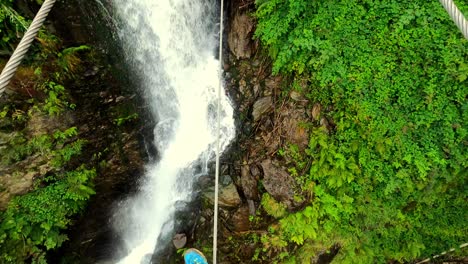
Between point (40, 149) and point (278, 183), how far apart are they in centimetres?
415

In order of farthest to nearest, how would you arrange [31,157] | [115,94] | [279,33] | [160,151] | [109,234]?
[160,151] → [109,234] → [115,94] → [279,33] → [31,157]

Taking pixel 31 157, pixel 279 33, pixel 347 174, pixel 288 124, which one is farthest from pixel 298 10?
pixel 31 157

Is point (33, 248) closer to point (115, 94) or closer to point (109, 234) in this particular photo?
point (109, 234)

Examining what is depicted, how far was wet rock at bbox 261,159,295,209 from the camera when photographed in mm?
5410

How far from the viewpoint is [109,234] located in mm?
5809

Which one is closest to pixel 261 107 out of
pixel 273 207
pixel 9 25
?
pixel 273 207

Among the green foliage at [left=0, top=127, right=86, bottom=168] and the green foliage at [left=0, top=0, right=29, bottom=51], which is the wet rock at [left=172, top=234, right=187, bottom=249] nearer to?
the green foliage at [left=0, top=127, right=86, bottom=168]

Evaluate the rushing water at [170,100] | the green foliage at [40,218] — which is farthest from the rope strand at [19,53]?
the rushing water at [170,100]

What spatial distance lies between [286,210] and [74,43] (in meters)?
4.73

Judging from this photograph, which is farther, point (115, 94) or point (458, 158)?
point (115, 94)

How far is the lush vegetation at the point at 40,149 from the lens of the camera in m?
4.43

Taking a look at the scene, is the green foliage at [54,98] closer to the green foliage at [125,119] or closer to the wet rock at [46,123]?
the wet rock at [46,123]

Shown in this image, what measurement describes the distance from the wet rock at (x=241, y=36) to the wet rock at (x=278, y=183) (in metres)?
2.51

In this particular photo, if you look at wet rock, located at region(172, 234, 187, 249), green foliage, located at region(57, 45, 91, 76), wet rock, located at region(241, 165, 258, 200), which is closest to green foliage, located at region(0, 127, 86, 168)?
green foliage, located at region(57, 45, 91, 76)
